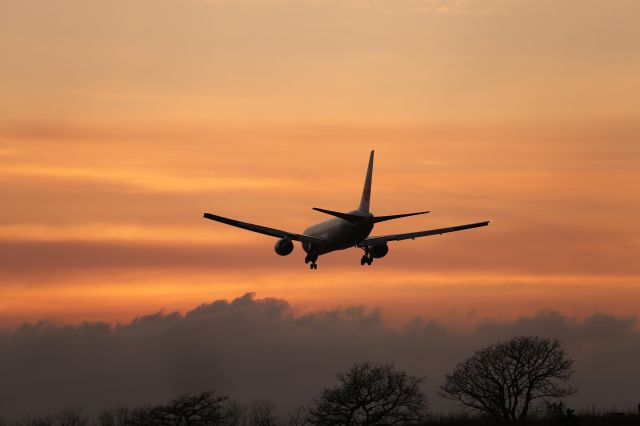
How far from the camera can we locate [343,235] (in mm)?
143250

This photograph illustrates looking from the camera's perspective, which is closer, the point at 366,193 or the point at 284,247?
the point at 284,247

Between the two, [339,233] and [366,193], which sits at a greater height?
[366,193]

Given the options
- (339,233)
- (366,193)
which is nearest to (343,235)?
(339,233)

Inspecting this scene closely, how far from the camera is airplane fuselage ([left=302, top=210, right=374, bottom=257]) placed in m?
142

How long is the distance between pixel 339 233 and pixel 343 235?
60cm

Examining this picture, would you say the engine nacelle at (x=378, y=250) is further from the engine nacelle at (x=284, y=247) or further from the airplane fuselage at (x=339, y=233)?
the engine nacelle at (x=284, y=247)

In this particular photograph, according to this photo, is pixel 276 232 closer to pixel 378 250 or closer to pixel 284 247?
pixel 284 247

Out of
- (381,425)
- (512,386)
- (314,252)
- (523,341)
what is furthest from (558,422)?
(523,341)

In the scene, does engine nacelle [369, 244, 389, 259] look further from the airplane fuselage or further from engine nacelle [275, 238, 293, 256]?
engine nacelle [275, 238, 293, 256]

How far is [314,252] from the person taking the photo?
147375mm

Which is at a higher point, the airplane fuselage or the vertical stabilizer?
the vertical stabilizer

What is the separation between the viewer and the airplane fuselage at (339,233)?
465ft

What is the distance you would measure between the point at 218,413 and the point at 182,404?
202 inches

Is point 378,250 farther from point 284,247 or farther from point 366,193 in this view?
point 284,247
